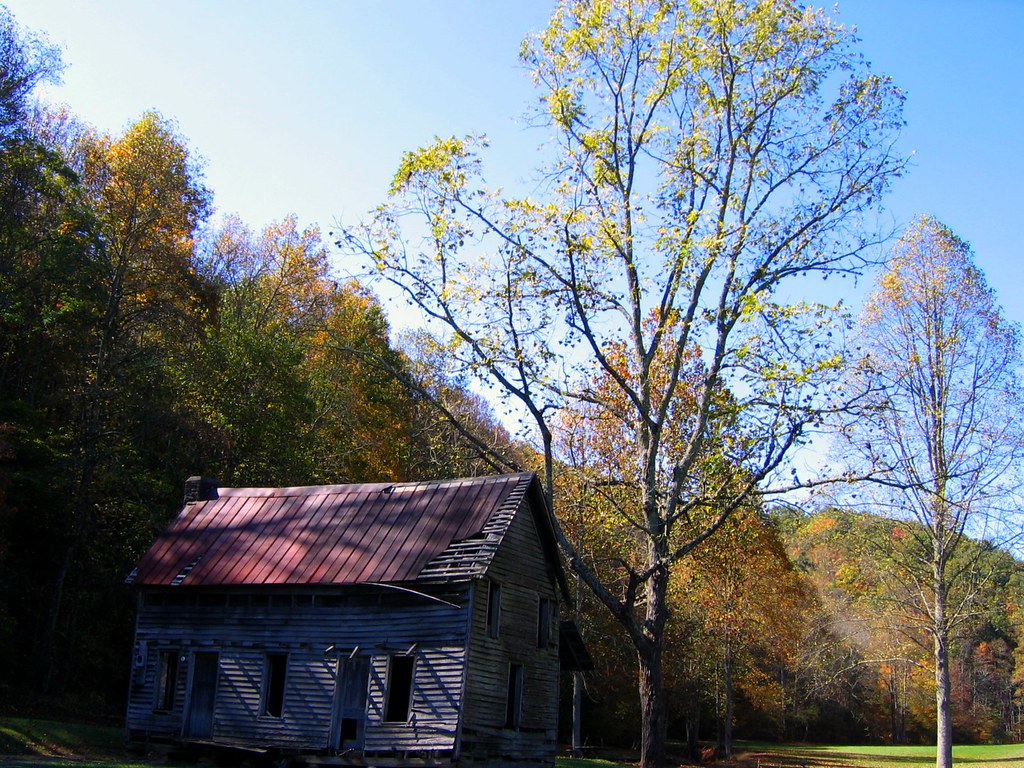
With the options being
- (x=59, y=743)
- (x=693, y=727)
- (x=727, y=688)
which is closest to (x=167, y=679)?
(x=59, y=743)

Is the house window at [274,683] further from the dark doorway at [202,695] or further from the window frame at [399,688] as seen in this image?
the window frame at [399,688]

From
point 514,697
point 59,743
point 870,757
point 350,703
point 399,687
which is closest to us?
point 350,703

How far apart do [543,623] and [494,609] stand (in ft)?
10.3

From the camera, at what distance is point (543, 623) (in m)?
24.8

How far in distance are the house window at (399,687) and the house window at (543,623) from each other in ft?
14.2

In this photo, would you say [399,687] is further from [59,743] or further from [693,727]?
[693,727]

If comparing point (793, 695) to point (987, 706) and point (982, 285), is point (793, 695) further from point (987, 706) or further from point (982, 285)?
point (982, 285)

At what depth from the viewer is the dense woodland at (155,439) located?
28250mm

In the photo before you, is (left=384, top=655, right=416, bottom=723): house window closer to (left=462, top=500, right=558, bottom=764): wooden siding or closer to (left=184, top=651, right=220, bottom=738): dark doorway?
(left=462, top=500, right=558, bottom=764): wooden siding

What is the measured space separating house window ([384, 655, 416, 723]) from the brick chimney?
358 inches

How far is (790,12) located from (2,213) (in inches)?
929

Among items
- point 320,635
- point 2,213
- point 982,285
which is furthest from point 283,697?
point 982,285

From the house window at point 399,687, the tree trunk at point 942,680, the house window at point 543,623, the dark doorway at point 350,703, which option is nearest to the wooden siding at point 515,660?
the house window at point 543,623

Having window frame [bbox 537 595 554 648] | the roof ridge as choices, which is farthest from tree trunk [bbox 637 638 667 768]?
window frame [bbox 537 595 554 648]
